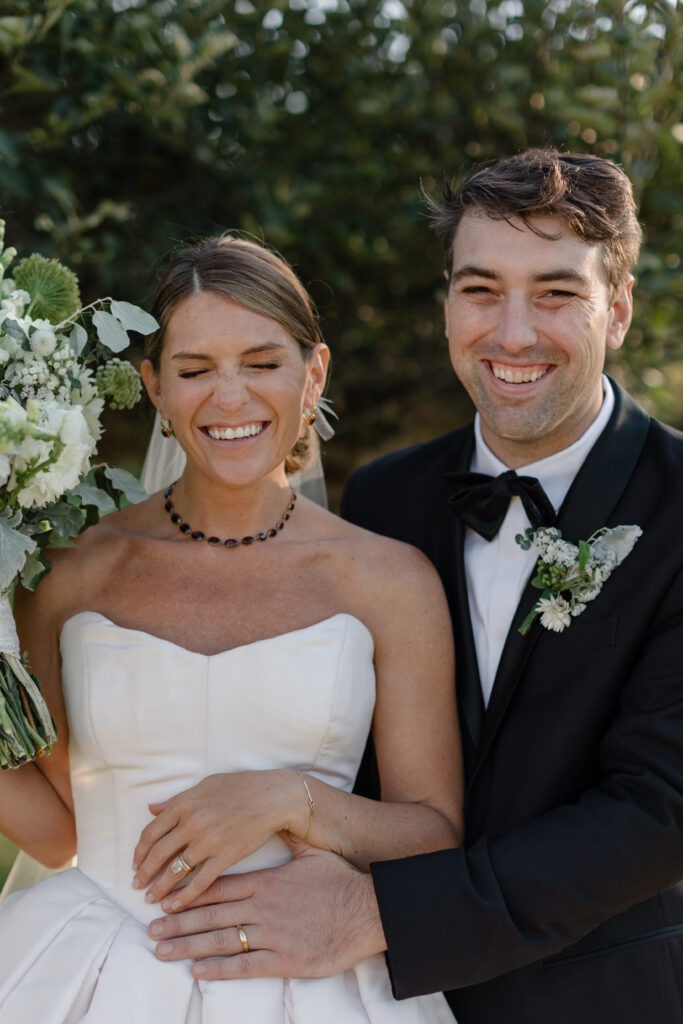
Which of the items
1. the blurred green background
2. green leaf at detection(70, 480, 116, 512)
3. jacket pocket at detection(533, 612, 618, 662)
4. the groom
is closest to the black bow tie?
the groom

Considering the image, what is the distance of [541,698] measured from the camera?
2.74 m

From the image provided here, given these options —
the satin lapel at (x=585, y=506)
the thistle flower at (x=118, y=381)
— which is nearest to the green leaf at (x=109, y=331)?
the thistle flower at (x=118, y=381)

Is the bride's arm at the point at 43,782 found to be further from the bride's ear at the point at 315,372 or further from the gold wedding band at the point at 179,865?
the bride's ear at the point at 315,372

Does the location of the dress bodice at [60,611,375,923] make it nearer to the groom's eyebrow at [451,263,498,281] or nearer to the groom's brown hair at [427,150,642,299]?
the groom's eyebrow at [451,263,498,281]

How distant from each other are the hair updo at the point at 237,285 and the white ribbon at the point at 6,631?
836 millimetres

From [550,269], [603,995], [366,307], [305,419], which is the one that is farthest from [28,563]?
[366,307]

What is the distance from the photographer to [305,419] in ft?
10.2

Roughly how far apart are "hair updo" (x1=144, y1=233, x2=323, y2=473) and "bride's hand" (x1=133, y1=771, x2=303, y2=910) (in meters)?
1.14

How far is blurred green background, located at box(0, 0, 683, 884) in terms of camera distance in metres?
3.70

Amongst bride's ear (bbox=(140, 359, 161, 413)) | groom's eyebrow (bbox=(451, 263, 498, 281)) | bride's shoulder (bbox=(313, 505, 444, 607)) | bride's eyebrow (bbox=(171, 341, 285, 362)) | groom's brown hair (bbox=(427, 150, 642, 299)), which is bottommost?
bride's shoulder (bbox=(313, 505, 444, 607))

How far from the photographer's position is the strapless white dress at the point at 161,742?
2.59 m

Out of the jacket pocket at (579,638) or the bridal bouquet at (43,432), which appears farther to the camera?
the jacket pocket at (579,638)

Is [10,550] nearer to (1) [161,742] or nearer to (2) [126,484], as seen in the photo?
(2) [126,484]

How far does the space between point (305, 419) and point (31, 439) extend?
3.16ft
